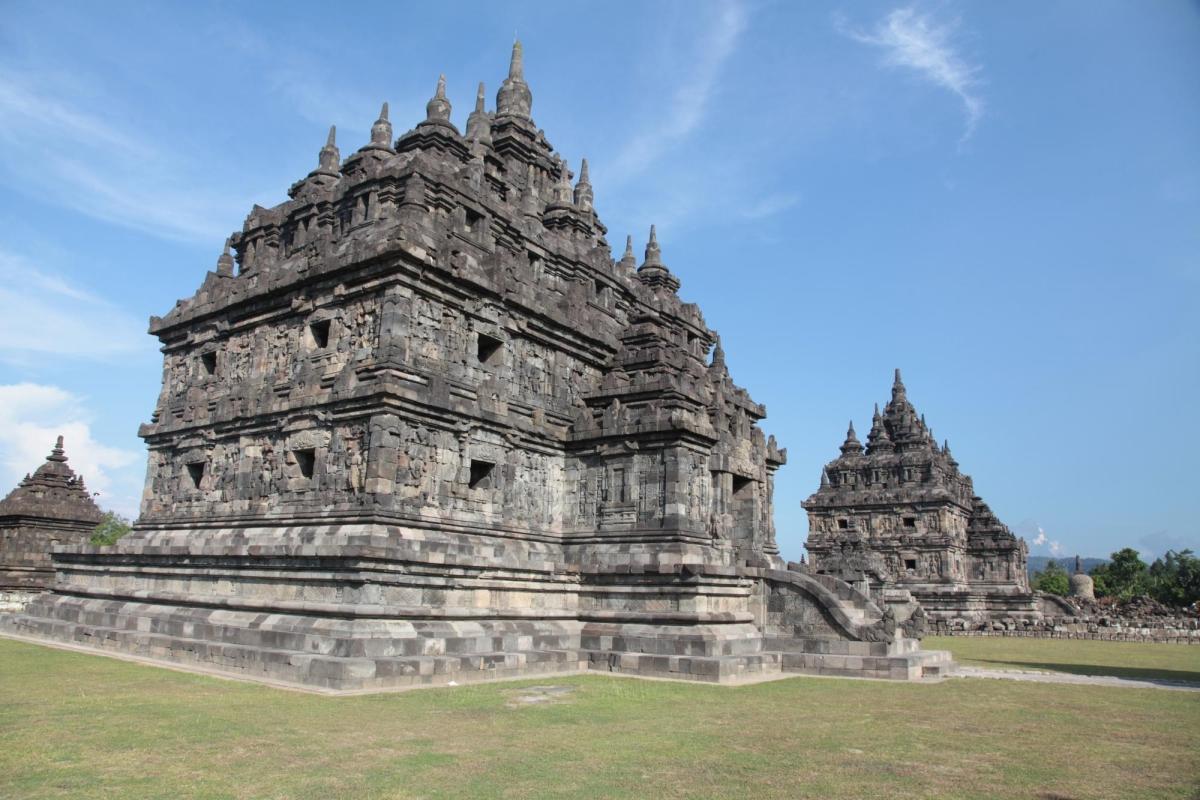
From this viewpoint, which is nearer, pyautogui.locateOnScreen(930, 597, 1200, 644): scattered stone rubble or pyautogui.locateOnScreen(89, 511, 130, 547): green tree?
pyautogui.locateOnScreen(930, 597, 1200, 644): scattered stone rubble

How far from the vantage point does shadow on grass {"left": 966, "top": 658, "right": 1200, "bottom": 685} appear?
2017 cm

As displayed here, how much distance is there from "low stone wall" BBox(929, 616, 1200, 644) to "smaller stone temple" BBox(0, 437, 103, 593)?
40.2 meters

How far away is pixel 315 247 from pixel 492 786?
48.5ft

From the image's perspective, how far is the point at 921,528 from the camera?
2124 inches

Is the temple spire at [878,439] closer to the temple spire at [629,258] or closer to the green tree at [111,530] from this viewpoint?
the temple spire at [629,258]

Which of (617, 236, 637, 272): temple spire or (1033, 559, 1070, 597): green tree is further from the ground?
(617, 236, 637, 272): temple spire

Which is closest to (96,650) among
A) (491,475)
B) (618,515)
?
(491,475)

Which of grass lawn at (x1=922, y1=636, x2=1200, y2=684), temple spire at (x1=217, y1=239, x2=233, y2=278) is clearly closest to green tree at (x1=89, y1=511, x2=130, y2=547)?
temple spire at (x1=217, y1=239, x2=233, y2=278)

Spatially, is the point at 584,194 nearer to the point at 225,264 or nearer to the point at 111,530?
the point at 225,264

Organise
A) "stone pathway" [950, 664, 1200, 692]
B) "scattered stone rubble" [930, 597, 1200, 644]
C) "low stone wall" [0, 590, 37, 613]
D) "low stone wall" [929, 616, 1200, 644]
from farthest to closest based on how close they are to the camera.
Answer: "scattered stone rubble" [930, 597, 1200, 644], "low stone wall" [929, 616, 1200, 644], "low stone wall" [0, 590, 37, 613], "stone pathway" [950, 664, 1200, 692]

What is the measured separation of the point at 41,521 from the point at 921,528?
4683 centimetres

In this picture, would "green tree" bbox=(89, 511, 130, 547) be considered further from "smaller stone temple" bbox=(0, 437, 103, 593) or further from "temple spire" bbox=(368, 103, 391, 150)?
"temple spire" bbox=(368, 103, 391, 150)

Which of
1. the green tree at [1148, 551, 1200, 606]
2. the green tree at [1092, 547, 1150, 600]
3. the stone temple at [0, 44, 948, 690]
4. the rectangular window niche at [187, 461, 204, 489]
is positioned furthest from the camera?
the green tree at [1092, 547, 1150, 600]

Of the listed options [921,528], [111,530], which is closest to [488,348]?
[921,528]
